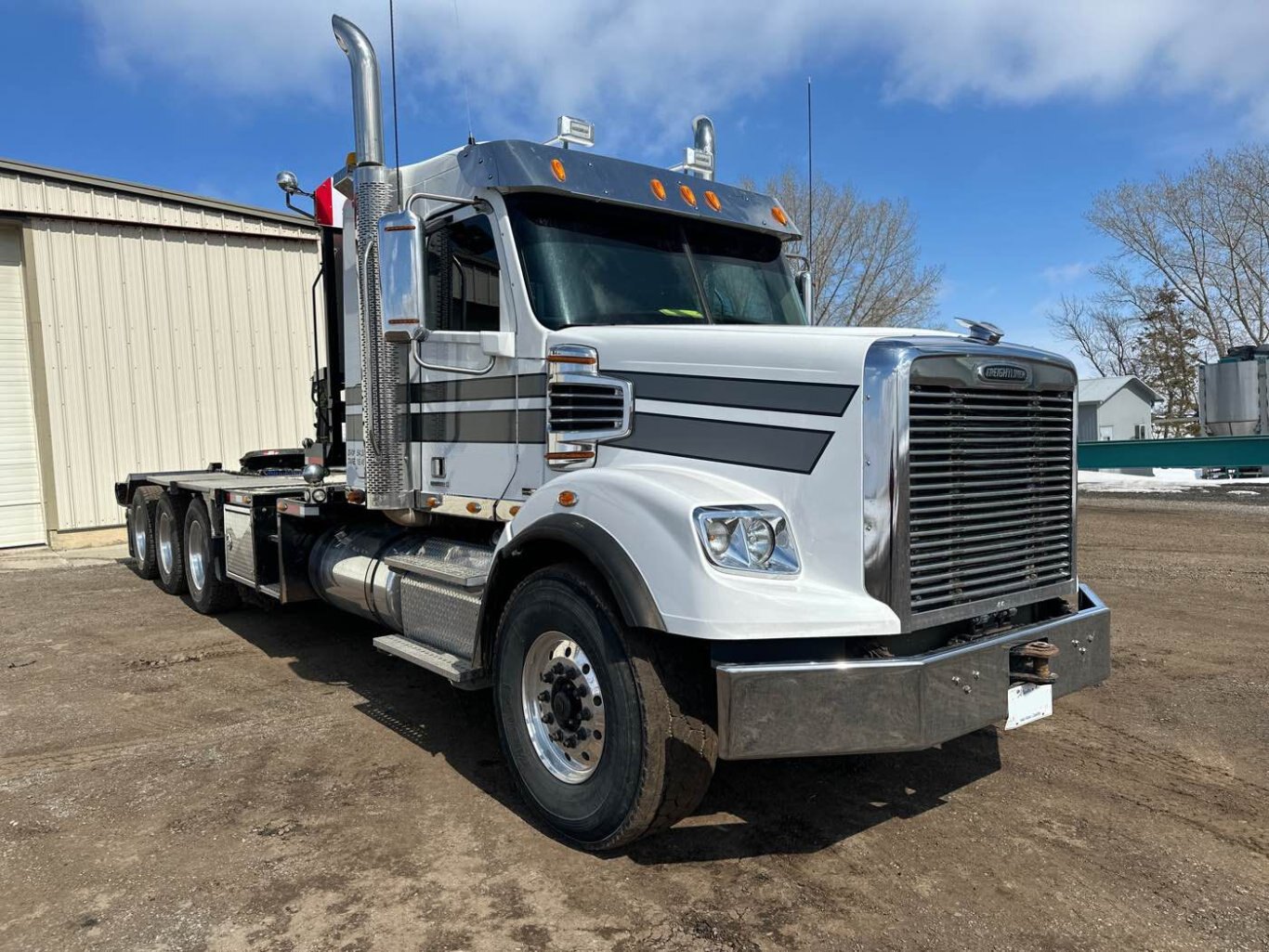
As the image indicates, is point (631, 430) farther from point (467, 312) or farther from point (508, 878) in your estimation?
point (508, 878)

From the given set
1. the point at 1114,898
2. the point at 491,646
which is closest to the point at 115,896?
the point at 491,646

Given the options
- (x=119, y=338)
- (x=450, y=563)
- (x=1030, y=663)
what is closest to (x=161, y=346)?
(x=119, y=338)

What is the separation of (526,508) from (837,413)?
135 centimetres

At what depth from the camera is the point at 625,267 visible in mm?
4410

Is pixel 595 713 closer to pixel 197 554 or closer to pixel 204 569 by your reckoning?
pixel 204 569

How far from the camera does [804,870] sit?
3361 millimetres

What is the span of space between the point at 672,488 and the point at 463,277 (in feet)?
6.16

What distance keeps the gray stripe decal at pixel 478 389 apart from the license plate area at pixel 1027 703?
2.33 meters

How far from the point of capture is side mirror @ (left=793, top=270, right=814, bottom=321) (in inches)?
210

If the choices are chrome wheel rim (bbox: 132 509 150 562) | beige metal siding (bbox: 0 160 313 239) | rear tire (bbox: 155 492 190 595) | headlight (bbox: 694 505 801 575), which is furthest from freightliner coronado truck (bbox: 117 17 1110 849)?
beige metal siding (bbox: 0 160 313 239)

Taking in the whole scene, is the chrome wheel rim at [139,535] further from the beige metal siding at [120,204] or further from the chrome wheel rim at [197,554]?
the beige metal siding at [120,204]

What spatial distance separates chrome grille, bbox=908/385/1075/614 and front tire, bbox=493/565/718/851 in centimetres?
93

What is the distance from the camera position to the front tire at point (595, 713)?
3230 mm

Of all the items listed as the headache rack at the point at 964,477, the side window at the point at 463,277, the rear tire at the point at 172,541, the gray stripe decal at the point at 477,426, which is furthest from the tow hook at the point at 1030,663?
the rear tire at the point at 172,541
